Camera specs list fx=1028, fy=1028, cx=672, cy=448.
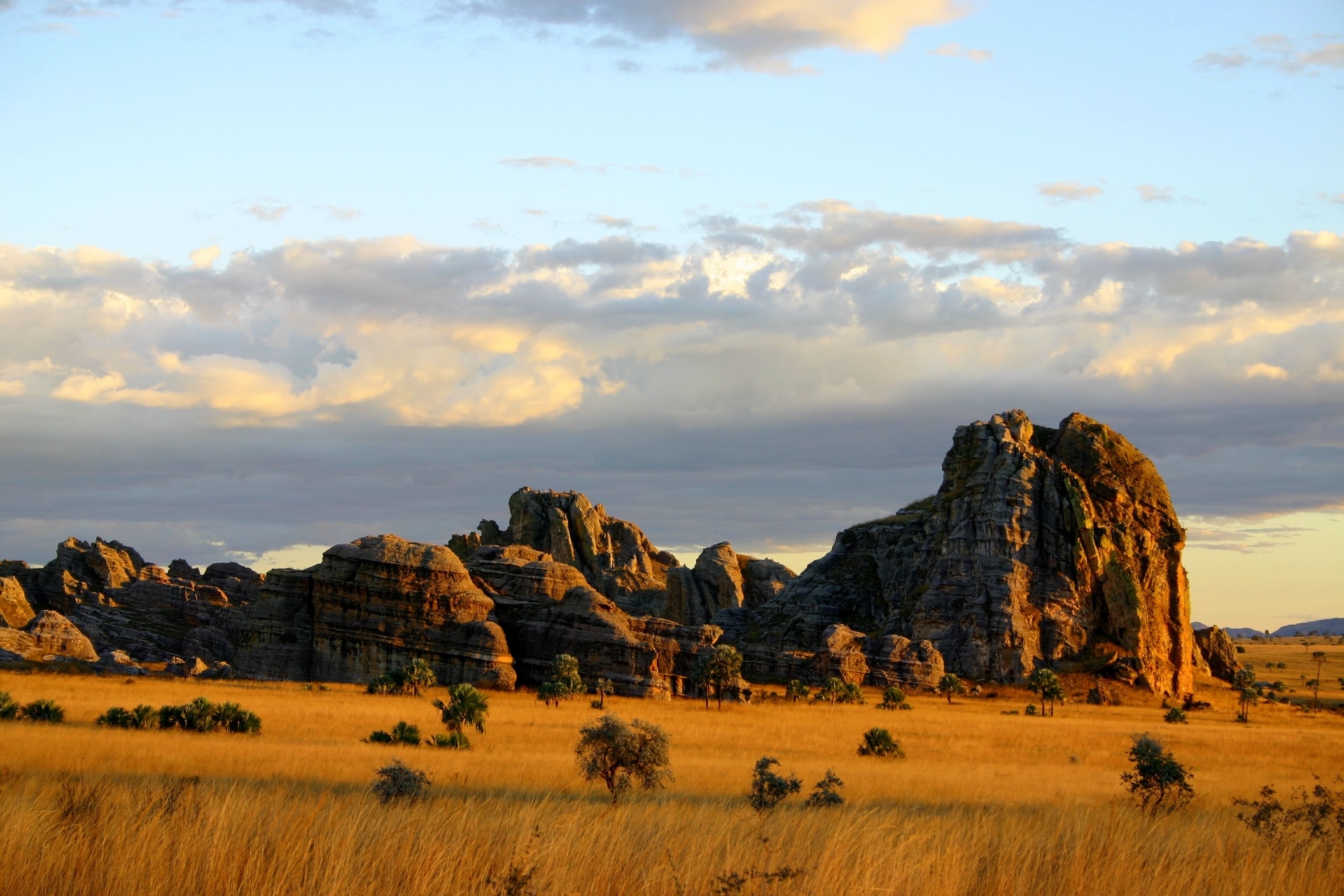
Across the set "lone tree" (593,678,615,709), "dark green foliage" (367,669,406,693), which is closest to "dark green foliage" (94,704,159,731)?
"dark green foliage" (367,669,406,693)

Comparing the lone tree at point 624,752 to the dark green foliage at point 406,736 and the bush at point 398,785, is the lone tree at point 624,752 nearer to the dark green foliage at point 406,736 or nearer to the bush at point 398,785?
the bush at point 398,785

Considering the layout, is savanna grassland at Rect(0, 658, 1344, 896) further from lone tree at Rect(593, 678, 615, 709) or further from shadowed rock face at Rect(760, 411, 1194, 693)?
shadowed rock face at Rect(760, 411, 1194, 693)

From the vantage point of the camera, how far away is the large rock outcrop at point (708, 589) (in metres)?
150

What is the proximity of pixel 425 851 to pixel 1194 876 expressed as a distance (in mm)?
7563

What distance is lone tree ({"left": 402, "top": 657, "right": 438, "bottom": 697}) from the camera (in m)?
65.6

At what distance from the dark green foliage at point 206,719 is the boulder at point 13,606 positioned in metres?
74.0

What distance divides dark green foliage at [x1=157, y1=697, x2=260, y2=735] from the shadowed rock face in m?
85.4

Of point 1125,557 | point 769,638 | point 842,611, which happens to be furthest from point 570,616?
point 1125,557

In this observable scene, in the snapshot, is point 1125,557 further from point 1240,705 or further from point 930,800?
point 930,800

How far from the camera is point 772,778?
2011 centimetres

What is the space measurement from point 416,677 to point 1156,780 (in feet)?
168

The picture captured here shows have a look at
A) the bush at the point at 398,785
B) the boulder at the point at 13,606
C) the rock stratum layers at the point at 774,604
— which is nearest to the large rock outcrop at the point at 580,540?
the rock stratum layers at the point at 774,604

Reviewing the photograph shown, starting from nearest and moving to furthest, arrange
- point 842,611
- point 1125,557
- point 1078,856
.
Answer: point 1078,856 → point 1125,557 → point 842,611

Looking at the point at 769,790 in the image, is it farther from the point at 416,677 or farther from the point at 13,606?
the point at 13,606
